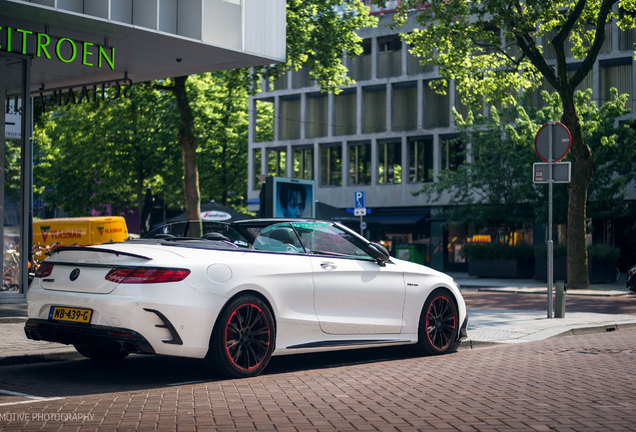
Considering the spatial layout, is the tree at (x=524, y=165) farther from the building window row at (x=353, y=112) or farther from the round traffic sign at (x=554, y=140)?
the round traffic sign at (x=554, y=140)

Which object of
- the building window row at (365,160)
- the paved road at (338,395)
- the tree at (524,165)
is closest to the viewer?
the paved road at (338,395)

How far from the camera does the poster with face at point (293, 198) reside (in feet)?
61.9

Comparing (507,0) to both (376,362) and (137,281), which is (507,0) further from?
(137,281)

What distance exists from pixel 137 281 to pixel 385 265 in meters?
2.95

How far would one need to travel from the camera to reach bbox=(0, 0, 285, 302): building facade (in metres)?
13.4

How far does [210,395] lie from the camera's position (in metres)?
6.67

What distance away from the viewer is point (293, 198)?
63.9 ft

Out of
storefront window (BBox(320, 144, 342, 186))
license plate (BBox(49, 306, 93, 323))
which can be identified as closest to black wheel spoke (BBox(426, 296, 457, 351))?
license plate (BBox(49, 306, 93, 323))

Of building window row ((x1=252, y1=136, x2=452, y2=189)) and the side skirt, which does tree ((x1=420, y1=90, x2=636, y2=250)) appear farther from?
the side skirt

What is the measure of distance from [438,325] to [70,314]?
163 inches

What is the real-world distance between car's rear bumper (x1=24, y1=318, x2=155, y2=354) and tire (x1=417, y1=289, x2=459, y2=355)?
11.3 ft

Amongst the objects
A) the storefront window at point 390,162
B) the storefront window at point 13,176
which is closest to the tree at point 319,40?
the storefront window at point 13,176

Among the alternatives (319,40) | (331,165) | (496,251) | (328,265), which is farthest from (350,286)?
(331,165)

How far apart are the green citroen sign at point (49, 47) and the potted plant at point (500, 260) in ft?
68.2
